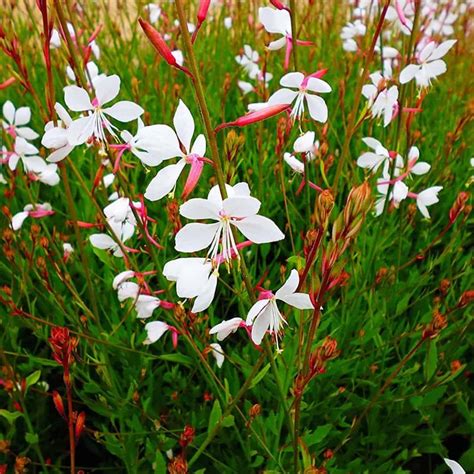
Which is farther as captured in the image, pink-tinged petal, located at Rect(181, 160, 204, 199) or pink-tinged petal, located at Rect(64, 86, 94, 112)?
pink-tinged petal, located at Rect(64, 86, 94, 112)

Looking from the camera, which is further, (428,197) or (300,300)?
(428,197)

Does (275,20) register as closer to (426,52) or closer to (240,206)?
(426,52)

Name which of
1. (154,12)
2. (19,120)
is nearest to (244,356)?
(19,120)

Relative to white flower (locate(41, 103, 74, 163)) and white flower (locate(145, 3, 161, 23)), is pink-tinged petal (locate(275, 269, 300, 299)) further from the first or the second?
white flower (locate(145, 3, 161, 23))

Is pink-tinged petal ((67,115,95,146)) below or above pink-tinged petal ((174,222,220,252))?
above

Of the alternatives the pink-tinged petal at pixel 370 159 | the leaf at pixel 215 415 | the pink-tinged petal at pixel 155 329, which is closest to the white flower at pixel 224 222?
the leaf at pixel 215 415

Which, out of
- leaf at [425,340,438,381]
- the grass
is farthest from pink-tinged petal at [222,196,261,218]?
leaf at [425,340,438,381]
